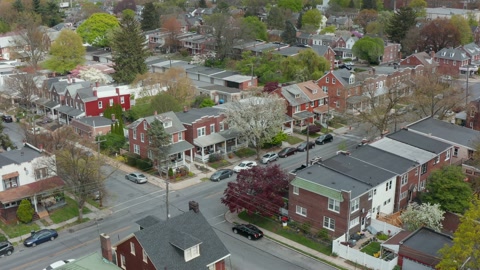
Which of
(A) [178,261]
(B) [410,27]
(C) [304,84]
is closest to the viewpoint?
(A) [178,261]

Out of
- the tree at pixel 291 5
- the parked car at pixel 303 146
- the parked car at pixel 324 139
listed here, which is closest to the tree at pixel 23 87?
the parked car at pixel 303 146

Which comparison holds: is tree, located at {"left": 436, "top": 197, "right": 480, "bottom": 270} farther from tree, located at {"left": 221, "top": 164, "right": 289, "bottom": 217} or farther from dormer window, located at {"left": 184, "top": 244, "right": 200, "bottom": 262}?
tree, located at {"left": 221, "top": 164, "right": 289, "bottom": 217}

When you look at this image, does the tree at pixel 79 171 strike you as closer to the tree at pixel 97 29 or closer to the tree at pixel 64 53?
the tree at pixel 64 53

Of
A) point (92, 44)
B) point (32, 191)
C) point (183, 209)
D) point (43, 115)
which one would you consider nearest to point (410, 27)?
point (92, 44)

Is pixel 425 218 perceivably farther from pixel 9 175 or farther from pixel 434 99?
pixel 9 175

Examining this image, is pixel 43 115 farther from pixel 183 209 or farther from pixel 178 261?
pixel 178 261

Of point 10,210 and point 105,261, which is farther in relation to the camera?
point 10,210

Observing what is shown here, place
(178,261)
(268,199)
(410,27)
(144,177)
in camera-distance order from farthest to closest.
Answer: (410,27), (144,177), (268,199), (178,261)
